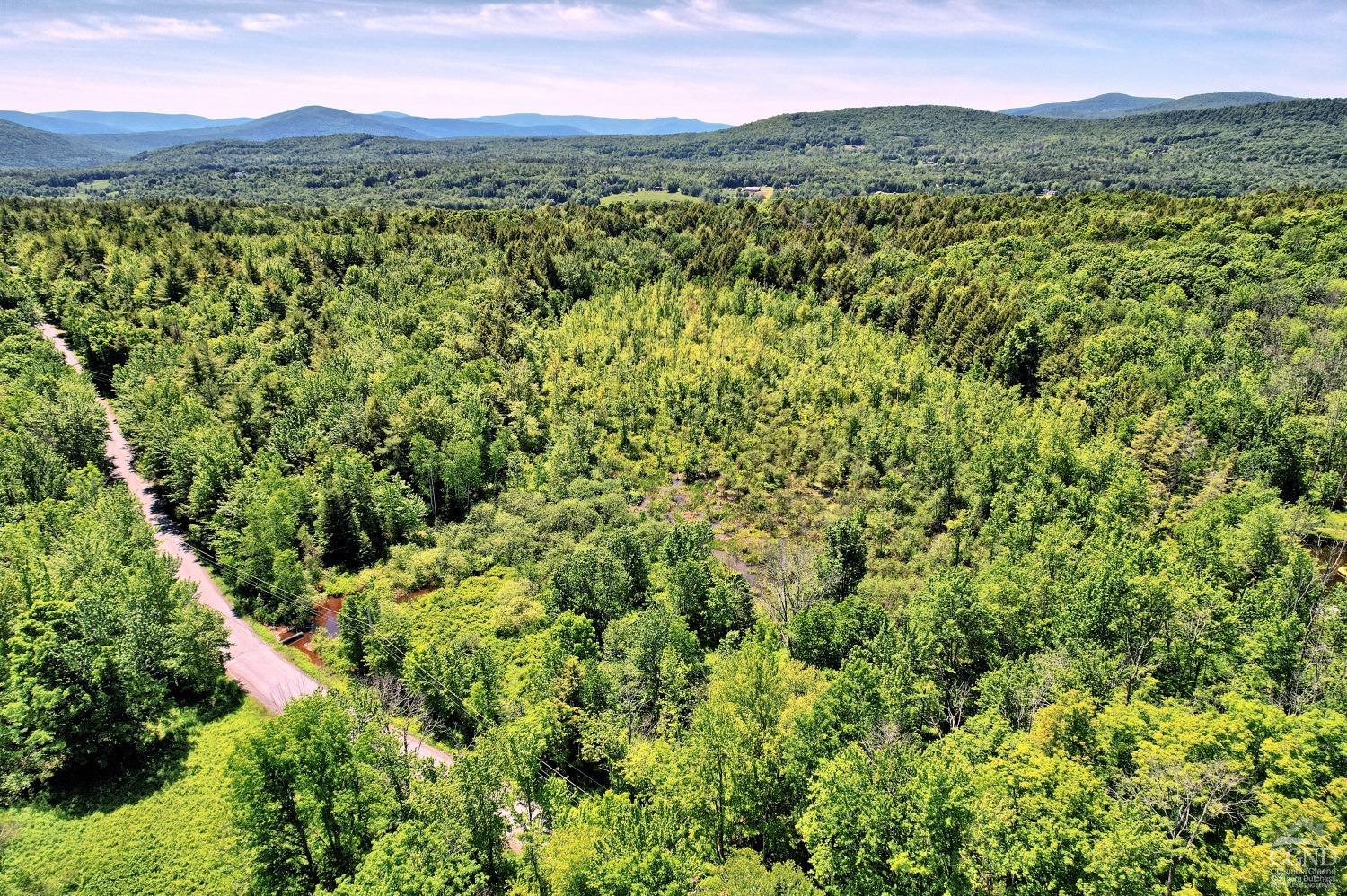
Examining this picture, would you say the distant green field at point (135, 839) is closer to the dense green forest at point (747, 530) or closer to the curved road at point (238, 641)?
the dense green forest at point (747, 530)

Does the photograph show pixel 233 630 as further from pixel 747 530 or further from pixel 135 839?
pixel 747 530

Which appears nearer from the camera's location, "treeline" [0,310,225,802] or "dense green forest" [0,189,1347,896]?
"dense green forest" [0,189,1347,896]

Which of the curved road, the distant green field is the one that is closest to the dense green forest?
the curved road

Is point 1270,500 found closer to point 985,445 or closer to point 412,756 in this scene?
point 985,445

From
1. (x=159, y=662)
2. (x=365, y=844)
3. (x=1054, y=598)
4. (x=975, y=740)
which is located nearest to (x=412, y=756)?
(x=365, y=844)

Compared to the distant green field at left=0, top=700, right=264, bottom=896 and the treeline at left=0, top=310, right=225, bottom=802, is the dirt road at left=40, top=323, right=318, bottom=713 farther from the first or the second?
the distant green field at left=0, top=700, right=264, bottom=896

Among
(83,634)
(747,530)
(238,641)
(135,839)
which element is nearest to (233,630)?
(238,641)

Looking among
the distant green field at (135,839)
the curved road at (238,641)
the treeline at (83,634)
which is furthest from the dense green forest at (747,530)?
the distant green field at (135,839)
